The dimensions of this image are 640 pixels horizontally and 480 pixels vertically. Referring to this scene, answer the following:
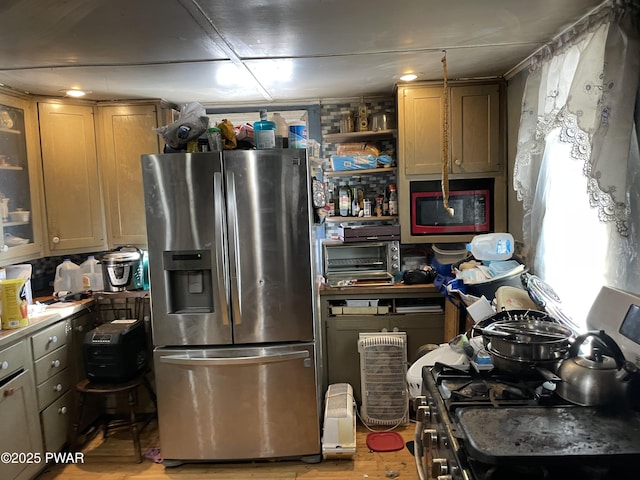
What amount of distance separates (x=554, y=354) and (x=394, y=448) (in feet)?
4.74

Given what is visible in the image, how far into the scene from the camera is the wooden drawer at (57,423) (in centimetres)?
242

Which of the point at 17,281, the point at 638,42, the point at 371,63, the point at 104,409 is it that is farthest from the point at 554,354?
A: the point at 104,409

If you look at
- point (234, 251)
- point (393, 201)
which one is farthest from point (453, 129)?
point (234, 251)

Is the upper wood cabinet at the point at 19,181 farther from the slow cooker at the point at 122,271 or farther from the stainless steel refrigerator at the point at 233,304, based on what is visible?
the stainless steel refrigerator at the point at 233,304

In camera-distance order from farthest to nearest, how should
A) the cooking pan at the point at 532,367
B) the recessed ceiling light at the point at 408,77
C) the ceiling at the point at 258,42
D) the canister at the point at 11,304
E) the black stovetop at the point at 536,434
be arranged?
the recessed ceiling light at the point at 408,77 < the canister at the point at 11,304 < the ceiling at the point at 258,42 < the cooking pan at the point at 532,367 < the black stovetop at the point at 536,434

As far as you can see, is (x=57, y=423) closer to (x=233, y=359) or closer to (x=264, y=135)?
(x=233, y=359)

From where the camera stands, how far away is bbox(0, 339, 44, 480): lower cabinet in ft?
6.95

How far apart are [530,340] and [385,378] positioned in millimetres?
1453

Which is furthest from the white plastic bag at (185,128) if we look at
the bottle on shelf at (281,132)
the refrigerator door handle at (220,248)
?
the bottle on shelf at (281,132)

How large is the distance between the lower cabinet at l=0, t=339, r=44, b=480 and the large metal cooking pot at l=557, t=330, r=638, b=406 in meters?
2.34

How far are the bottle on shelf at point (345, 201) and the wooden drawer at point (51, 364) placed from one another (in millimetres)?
1939

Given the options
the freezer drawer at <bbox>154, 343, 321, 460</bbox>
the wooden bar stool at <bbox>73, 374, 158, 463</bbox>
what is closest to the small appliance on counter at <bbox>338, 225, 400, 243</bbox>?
the freezer drawer at <bbox>154, 343, 321, 460</bbox>

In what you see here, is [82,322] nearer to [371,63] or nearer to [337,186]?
[337,186]

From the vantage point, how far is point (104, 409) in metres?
2.97
